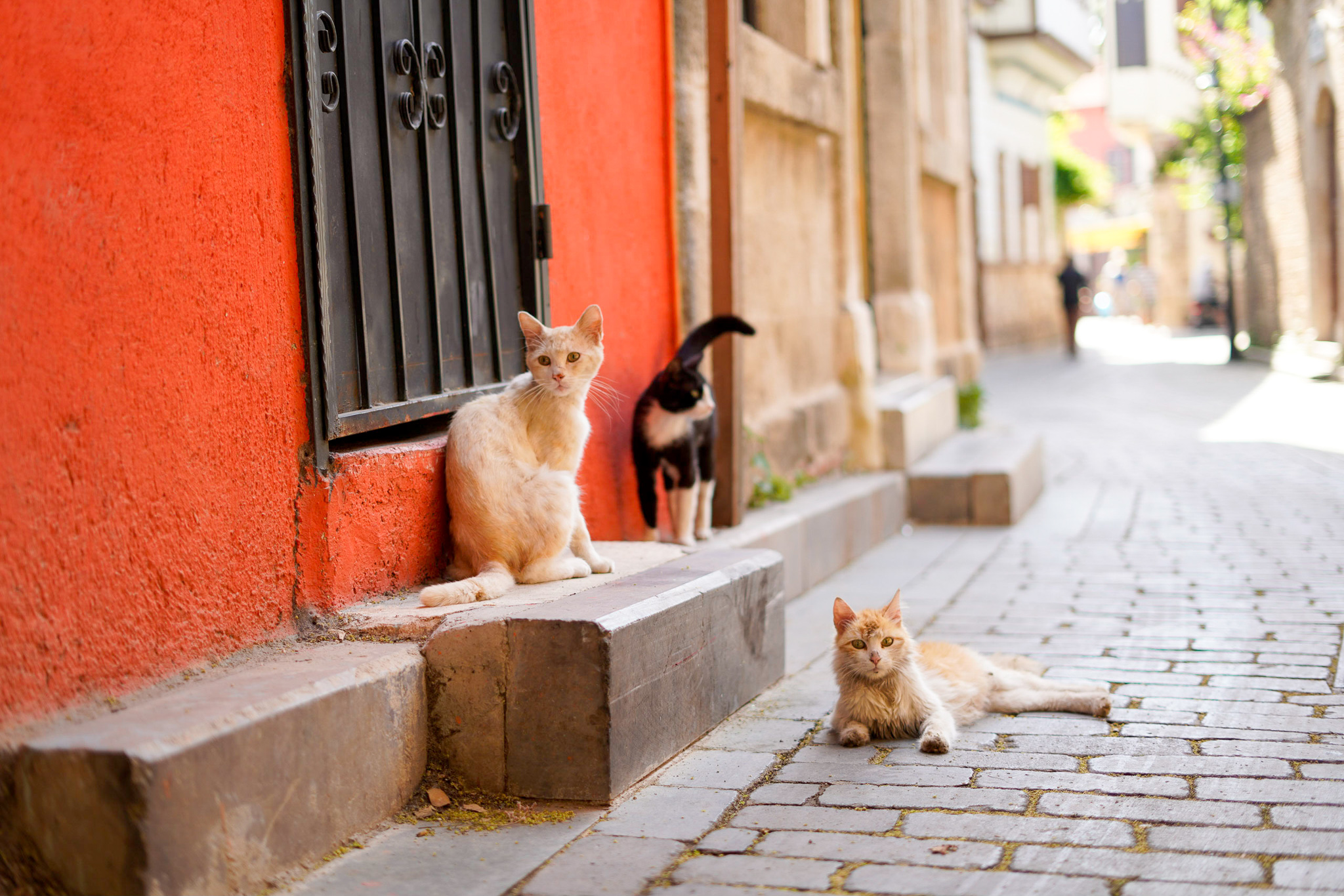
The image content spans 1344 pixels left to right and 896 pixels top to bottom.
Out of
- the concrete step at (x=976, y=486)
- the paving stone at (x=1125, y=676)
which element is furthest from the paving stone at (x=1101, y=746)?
the concrete step at (x=976, y=486)

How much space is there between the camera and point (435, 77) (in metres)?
4.43

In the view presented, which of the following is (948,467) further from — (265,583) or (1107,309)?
(1107,309)

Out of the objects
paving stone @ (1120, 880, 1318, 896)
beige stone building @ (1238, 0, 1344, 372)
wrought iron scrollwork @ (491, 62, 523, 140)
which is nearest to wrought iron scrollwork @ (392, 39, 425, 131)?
wrought iron scrollwork @ (491, 62, 523, 140)

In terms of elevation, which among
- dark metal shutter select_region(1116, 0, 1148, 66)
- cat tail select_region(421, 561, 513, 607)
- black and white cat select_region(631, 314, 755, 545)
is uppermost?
dark metal shutter select_region(1116, 0, 1148, 66)

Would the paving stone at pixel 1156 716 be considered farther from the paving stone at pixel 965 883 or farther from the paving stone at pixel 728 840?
the paving stone at pixel 728 840

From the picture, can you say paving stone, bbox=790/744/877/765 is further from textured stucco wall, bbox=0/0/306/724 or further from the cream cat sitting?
textured stucco wall, bbox=0/0/306/724

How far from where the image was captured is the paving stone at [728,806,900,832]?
3207 mm

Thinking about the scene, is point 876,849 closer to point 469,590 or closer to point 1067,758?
point 1067,758

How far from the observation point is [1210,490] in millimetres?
9102

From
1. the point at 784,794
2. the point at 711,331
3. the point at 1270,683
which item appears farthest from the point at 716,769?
the point at 711,331

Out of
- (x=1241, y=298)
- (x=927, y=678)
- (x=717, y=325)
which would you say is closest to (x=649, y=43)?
(x=717, y=325)

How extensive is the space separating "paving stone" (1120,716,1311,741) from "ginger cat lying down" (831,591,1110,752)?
168 mm

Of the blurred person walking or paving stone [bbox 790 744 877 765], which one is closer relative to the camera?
paving stone [bbox 790 744 877 765]

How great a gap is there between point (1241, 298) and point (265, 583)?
1011 inches
